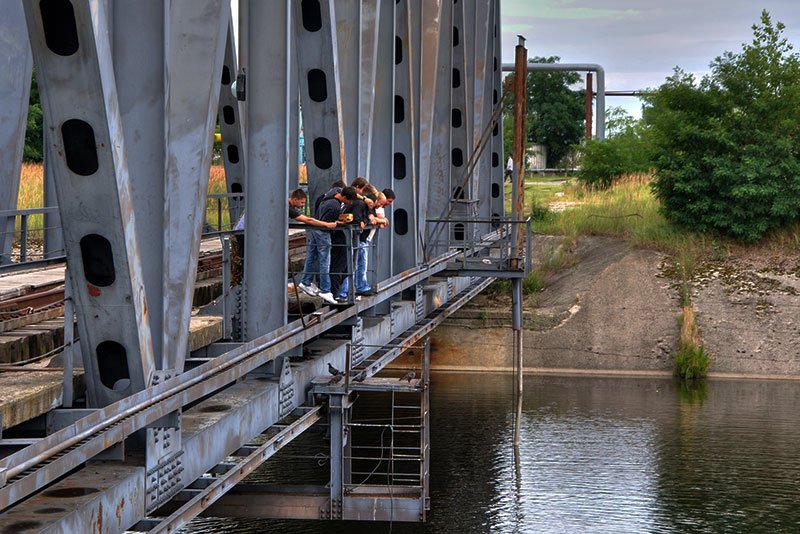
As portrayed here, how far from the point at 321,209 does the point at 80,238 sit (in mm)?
6142

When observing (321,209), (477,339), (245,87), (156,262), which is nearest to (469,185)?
(477,339)

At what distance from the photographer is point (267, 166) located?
10.2 m

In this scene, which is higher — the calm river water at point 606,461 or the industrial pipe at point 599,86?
the industrial pipe at point 599,86

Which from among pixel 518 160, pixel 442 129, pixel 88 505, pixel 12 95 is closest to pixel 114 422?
pixel 88 505

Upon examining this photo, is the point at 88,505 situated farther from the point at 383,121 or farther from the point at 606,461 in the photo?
the point at 606,461

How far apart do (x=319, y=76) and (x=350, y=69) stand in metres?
1.86

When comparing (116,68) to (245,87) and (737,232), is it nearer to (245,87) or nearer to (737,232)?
(245,87)

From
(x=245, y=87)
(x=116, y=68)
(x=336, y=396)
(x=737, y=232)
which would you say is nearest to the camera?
(x=116, y=68)

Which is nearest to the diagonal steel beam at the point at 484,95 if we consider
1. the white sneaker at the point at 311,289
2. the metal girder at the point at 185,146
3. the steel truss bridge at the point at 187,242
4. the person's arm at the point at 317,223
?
the steel truss bridge at the point at 187,242

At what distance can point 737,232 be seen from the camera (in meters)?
37.6

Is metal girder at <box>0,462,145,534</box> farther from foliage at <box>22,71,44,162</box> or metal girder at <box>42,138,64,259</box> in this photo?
foliage at <box>22,71,44,162</box>

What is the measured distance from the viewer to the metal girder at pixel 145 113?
706 cm

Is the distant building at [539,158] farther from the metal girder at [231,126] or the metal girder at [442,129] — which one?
the metal girder at [231,126]

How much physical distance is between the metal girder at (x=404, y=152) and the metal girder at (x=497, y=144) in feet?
42.0
